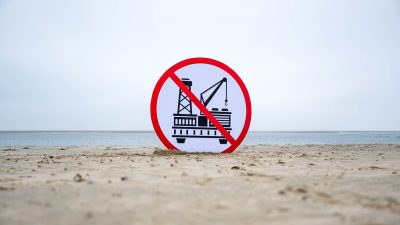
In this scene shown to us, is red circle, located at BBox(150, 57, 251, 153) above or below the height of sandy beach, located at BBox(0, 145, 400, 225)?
above

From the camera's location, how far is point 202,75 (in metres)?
7.05

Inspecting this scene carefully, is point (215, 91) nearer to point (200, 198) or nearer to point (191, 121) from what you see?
point (191, 121)

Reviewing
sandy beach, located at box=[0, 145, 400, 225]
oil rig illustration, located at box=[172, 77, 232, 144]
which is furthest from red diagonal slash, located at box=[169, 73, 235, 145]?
sandy beach, located at box=[0, 145, 400, 225]

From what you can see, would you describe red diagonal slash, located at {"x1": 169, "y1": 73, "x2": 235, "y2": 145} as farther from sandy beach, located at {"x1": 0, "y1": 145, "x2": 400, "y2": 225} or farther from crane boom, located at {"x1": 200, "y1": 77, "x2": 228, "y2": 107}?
sandy beach, located at {"x1": 0, "y1": 145, "x2": 400, "y2": 225}

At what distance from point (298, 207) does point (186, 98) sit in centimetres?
476

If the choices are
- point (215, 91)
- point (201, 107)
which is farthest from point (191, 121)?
point (215, 91)

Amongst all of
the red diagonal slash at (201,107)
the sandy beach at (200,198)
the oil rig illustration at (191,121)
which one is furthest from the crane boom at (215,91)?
the sandy beach at (200,198)


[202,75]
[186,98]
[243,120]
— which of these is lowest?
[243,120]

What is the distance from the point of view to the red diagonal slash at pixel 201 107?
267 inches

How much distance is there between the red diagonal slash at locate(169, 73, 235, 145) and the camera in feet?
22.2

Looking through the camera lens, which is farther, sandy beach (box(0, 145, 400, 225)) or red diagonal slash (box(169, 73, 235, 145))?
red diagonal slash (box(169, 73, 235, 145))

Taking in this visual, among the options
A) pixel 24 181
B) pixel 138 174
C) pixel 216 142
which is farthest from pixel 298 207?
pixel 216 142

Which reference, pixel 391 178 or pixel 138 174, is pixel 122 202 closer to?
pixel 138 174

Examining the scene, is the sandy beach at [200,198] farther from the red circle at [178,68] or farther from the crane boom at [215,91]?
the crane boom at [215,91]
